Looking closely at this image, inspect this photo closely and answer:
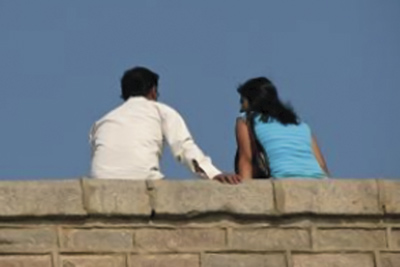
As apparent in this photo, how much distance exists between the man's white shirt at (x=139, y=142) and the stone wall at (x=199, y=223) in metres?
0.28

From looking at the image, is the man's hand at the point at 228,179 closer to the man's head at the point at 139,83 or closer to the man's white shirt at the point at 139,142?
the man's white shirt at the point at 139,142

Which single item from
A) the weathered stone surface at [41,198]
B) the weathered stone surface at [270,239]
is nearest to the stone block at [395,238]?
the weathered stone surface at [270,239]

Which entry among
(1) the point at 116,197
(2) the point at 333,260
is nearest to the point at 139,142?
(1) the point at 116,197

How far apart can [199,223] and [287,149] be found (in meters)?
0.79

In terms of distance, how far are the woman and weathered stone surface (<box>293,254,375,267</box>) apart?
537mm

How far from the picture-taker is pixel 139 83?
15328mm

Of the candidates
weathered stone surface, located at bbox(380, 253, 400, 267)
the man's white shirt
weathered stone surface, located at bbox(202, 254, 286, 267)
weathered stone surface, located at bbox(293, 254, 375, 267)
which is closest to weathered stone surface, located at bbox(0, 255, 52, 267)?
the man's white shirt

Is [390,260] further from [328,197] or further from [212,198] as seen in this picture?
[212,198]

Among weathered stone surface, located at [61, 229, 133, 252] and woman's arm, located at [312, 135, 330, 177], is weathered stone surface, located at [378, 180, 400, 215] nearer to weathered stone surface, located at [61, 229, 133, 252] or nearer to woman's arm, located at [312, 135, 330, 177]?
woman's arm, located at [312, 135, 330, 177]

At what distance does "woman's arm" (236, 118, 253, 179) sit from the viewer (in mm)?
15000

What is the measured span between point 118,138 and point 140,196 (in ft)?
1.79

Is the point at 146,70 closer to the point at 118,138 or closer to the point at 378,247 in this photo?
the point at 118,138

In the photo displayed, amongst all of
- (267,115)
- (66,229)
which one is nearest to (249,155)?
(267,115)

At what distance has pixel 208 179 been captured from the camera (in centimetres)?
1470
